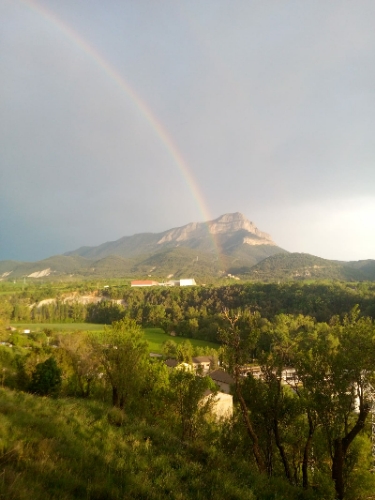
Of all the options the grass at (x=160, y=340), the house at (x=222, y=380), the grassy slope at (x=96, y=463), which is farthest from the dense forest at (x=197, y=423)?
the grass at (x=160, y=340)

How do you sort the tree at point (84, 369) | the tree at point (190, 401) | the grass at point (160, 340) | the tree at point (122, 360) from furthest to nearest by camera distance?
the grass at point (160, 340), the tree at point (84, 369), the tree at point (122, 360), the tree at point (190, 401)

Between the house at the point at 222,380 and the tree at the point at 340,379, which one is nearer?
the tree at the point at 340,379

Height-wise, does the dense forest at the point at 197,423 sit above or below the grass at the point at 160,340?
above

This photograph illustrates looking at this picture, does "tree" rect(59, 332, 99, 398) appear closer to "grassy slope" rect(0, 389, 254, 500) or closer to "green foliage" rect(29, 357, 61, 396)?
"green foliage" rect(29, 357, 61, 396)

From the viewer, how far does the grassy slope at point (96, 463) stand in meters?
5.36

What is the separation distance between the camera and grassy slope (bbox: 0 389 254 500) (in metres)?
5.36


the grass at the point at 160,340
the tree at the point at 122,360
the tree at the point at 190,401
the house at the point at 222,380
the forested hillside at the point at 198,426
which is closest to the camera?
the forested hillside at the point at 198,426

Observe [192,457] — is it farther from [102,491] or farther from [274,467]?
[274,467]

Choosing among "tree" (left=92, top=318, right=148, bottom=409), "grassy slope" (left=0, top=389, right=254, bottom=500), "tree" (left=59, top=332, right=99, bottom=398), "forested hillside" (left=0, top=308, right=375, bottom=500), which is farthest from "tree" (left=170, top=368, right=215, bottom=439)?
"grassy slope" (left=0, top=389, right=254, bottom=500)

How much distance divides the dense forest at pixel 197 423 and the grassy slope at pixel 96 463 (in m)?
0.03

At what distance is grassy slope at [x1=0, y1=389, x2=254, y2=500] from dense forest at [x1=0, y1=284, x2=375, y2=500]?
0.03m

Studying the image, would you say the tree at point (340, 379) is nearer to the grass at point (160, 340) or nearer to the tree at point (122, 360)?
the tree at point (122, 360)

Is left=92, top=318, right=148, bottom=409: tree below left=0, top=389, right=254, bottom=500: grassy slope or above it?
below

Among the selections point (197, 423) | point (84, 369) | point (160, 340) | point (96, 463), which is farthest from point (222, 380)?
point (96, 463)
